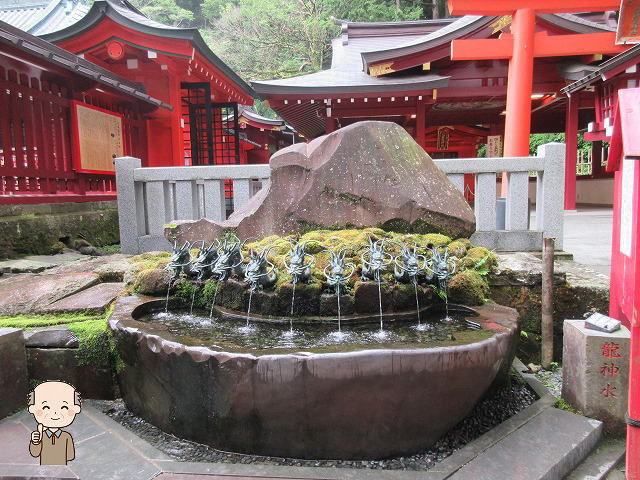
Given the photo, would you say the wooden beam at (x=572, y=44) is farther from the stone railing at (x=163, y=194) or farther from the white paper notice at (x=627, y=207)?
the white paper notice at (x=627, y=207)

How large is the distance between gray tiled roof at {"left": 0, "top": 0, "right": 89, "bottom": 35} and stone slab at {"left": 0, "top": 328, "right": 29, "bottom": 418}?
14.3m

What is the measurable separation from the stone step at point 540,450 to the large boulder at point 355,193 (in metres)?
2.36

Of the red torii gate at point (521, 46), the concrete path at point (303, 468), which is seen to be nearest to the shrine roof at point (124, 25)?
the red torii gate at point (521, 46)

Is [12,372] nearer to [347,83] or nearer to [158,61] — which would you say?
[158,61]

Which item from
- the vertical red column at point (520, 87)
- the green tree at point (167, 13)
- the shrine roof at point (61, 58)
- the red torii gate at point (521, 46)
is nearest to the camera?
the shrine roof at point (61, 58)

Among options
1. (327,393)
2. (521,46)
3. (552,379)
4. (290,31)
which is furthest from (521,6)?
(290,31)

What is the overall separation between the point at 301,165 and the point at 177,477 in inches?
136

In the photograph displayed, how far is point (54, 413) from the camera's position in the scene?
1966 mm

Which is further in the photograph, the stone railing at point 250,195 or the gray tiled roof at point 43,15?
the gray tiled roof at point 43,15

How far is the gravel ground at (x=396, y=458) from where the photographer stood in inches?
90.8

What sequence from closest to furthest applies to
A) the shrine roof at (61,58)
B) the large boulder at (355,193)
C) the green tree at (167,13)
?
the large boulder at (355,193) → the shrine roof at (61,58) → the green tree at (167,13)

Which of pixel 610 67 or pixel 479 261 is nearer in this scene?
pixel 479 261

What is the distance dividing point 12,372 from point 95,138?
6675 millimetres

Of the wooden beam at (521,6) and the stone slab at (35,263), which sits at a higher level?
the wooden beam at (521,6)
